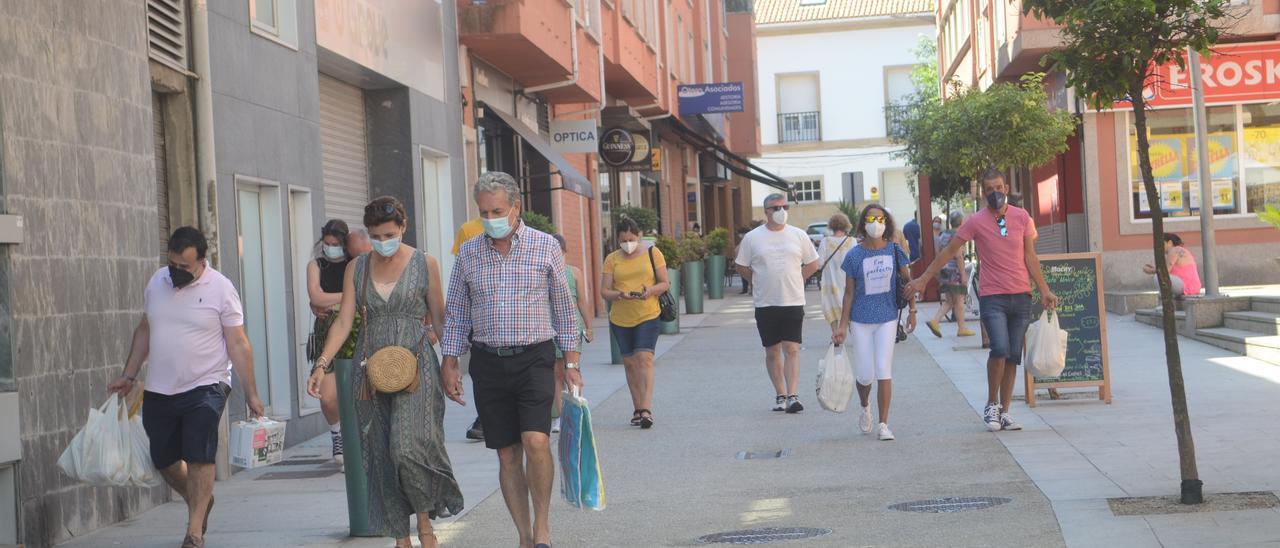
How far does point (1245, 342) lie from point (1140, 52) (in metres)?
9.05

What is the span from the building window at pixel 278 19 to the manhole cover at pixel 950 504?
647cm

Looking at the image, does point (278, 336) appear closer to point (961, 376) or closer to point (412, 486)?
point (412, 486)

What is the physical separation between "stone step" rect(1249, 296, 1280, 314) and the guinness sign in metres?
14.3

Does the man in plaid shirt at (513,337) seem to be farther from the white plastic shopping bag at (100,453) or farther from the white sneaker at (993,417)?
the white sneaker at (993,417)

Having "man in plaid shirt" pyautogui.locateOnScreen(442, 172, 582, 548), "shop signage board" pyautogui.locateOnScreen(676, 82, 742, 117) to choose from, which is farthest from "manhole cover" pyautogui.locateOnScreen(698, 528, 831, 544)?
"shop signage board" pyautogui.locateOnScreen(676, 82, 742, 117)

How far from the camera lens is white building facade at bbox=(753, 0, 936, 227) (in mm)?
71188

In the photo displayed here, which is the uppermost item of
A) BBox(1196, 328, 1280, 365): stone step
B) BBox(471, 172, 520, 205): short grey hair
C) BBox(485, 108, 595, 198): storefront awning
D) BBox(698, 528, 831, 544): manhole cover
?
BBox(485, 108, 595, 198): storefront awning

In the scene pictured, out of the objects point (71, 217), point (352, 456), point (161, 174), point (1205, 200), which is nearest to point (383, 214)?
point (352, 456)

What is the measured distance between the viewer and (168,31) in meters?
10.6

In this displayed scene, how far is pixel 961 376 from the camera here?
1586 centimetres

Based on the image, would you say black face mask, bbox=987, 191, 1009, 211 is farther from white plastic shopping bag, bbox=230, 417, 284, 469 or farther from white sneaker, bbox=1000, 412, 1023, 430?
white plastic shopping bag, bbox=230, 417, 284, 469

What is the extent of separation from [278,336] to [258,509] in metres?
3.38

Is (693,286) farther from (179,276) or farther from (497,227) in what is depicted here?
(497,227)

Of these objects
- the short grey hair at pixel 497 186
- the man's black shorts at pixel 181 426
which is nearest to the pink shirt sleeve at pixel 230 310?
the man's black shorts at pixel 181 426
